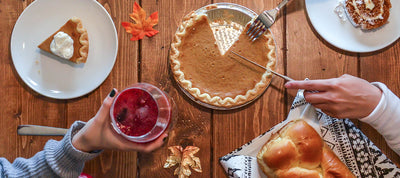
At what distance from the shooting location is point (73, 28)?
4.62 ft

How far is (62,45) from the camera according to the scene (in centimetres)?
138

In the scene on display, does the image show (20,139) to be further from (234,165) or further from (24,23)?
(234,165)

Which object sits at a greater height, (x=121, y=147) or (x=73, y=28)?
(x=73, y=28)

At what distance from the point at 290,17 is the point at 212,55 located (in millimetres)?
381

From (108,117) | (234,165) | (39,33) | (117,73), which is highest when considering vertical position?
(39,33)

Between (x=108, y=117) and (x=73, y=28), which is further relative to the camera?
(x=73, y=28)

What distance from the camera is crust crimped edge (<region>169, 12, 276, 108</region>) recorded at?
139 cm

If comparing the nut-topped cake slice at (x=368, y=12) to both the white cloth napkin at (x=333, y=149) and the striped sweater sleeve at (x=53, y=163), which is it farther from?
the striped sweater sleeve at (x=53, y=163)

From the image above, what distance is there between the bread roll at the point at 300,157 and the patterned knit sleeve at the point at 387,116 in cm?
21

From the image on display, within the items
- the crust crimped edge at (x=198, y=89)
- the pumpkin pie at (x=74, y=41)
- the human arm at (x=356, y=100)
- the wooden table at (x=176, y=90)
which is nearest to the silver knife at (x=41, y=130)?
the wooden table at (x=176, y=90)

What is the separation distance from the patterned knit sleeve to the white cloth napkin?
0.08m

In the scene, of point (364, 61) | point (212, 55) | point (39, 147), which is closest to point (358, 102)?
point (364, 61)

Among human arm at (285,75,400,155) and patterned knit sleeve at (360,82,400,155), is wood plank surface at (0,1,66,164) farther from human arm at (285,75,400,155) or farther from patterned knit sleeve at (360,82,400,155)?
patterned knit sleeve at (360,82,400,155)

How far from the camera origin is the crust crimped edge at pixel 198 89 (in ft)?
4.56
